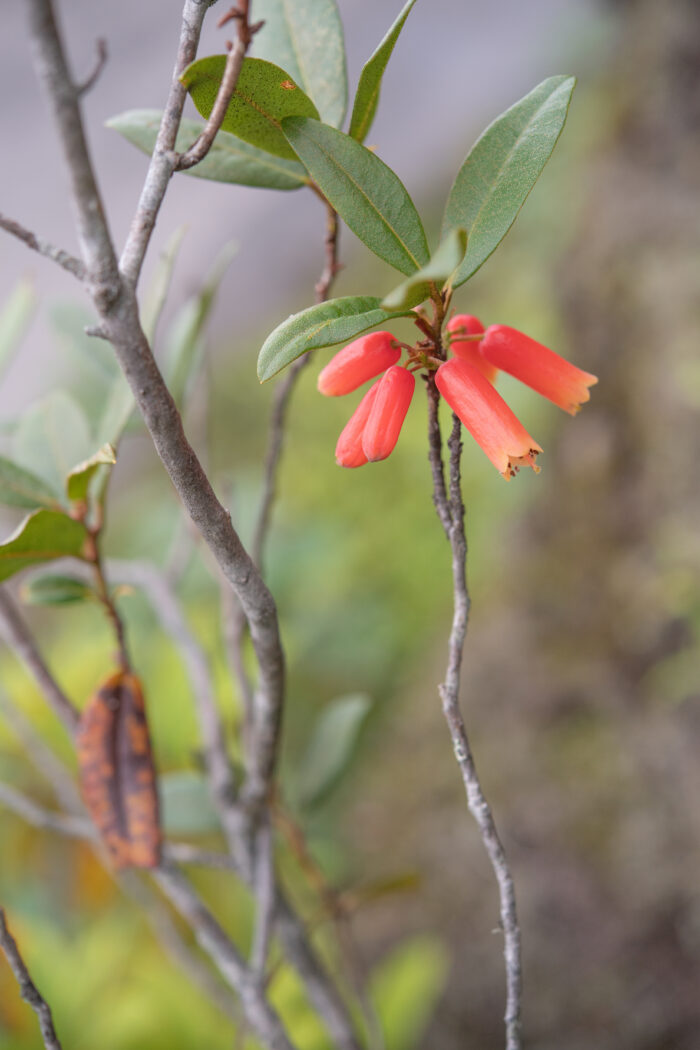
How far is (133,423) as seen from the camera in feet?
2.40

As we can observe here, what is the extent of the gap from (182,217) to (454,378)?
411 centimetres

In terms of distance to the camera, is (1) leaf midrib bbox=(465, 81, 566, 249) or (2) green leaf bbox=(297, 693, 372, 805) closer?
(1) leaf midrib bbox=(465, 81, 566, 249)

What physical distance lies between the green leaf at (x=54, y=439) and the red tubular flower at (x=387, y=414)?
28cm

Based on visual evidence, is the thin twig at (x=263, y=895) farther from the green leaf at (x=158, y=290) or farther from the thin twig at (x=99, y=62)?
the thin twig at (x=99, y=62)

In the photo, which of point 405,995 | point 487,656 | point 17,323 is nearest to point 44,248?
point 17,323

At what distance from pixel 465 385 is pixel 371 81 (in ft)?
0.49

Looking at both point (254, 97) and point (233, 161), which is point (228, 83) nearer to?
point (254, 97)

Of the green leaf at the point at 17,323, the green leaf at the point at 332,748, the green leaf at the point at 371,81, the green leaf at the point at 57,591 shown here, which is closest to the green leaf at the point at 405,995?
the green leaf at the point at 332,748

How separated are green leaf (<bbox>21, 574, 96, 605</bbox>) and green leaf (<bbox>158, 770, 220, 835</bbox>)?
10.5 inches

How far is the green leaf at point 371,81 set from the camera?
1.20ft

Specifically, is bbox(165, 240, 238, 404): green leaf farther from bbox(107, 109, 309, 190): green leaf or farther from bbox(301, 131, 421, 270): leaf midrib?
bbox(301, 131, 421, 270): leaf midrib

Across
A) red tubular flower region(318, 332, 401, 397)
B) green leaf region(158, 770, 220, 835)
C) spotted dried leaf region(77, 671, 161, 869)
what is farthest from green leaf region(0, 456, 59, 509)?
green leaf region(158, 770, 220, 835)

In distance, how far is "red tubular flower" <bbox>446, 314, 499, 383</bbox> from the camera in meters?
0.43

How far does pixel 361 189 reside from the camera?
390 mm
